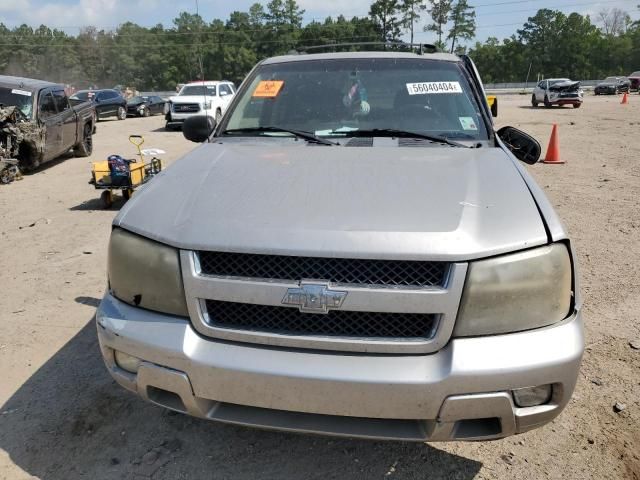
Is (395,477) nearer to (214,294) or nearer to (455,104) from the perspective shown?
(214,294)

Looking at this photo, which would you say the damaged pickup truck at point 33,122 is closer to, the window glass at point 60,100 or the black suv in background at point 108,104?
the window glass at point 60,100

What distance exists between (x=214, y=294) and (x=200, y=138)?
1.93 meters

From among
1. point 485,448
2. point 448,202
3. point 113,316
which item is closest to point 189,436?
point 113,316

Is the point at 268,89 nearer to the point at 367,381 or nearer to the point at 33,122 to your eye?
the point at 367,381

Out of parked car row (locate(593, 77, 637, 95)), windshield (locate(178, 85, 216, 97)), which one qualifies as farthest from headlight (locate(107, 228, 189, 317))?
parked car row (locate(593, 77, 637, 95))

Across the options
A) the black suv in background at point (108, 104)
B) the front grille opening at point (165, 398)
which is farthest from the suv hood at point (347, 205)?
the black suv in background at point (108, 104)

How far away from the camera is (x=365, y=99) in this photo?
3.24 meters

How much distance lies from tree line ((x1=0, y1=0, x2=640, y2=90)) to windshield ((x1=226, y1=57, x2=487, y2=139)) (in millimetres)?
79994

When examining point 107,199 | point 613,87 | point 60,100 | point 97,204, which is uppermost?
point 60,100

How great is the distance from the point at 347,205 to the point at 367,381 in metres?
0.68

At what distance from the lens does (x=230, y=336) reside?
1.94 metres

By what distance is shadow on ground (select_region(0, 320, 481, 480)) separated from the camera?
2.38 metres

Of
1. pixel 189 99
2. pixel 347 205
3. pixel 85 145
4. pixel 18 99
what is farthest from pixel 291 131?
pixel 189 99

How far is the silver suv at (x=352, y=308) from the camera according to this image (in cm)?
181
